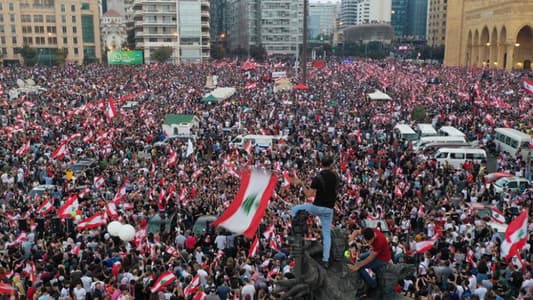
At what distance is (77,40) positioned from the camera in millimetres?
97688

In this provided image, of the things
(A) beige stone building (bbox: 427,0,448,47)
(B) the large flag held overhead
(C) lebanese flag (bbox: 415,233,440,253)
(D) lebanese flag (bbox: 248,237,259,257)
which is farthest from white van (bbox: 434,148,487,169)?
(A) beige stone building (bbox: 427,0,448,47)

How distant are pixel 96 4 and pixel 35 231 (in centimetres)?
9143

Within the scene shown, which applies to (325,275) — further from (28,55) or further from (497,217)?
(28,55)

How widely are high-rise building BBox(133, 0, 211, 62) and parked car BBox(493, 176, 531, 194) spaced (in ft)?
274

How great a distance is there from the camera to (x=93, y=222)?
13773 millimetres

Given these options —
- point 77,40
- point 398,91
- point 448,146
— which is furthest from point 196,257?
point 77,40

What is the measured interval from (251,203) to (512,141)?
20173 mm

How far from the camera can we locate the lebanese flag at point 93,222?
541 inches

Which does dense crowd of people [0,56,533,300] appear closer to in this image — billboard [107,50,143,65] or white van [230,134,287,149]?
white van [230,134,287,149]

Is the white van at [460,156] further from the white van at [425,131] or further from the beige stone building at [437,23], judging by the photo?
the beige stone building at [437,23]

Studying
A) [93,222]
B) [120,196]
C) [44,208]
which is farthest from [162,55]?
[93,222]

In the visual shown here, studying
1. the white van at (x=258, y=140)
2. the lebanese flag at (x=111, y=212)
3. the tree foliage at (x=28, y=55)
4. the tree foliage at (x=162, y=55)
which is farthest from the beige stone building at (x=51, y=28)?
the lebanese flag at (x=111, y=212)

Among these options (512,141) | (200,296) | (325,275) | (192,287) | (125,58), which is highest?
(125,58)

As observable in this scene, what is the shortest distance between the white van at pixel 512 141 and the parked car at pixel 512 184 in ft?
11.5
